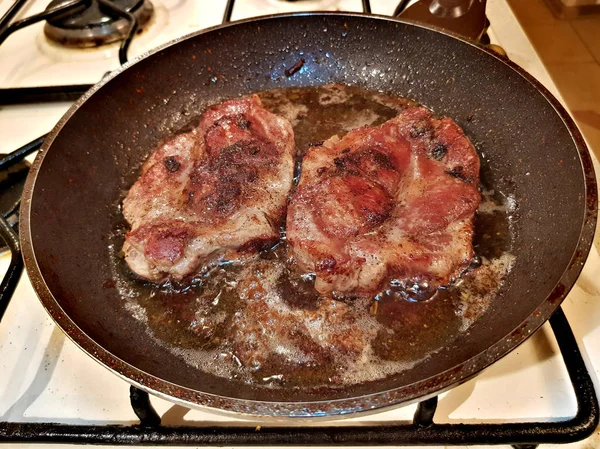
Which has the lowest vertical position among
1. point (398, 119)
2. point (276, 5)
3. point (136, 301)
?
point (136, 301)

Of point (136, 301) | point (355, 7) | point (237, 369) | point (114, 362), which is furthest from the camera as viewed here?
point (355, 7)

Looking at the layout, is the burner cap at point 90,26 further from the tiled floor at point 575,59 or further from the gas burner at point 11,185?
the tiled floor at point 575,59

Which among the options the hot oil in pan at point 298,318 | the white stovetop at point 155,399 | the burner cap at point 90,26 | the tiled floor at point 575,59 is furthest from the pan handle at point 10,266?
the tiled floor at point 575,59

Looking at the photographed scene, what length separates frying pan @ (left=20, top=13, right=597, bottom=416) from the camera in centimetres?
98

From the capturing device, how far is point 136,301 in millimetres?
1273

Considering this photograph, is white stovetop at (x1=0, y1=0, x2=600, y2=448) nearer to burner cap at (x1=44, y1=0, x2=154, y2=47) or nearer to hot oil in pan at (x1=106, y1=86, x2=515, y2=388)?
hot oil in pan at (x1=106, y1=86, x2=515, y2=388)

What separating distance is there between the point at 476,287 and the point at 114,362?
0.87 meters

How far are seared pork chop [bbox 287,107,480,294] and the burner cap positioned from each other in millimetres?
1235

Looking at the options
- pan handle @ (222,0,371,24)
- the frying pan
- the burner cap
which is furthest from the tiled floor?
the burner cap

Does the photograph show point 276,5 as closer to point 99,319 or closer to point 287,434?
point 99,319

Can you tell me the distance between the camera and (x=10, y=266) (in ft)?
4.40

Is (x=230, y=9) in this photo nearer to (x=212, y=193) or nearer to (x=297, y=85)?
(x=297, y=85)

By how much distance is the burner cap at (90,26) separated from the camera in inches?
82.2

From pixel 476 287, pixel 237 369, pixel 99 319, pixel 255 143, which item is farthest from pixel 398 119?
pixel 99 319
